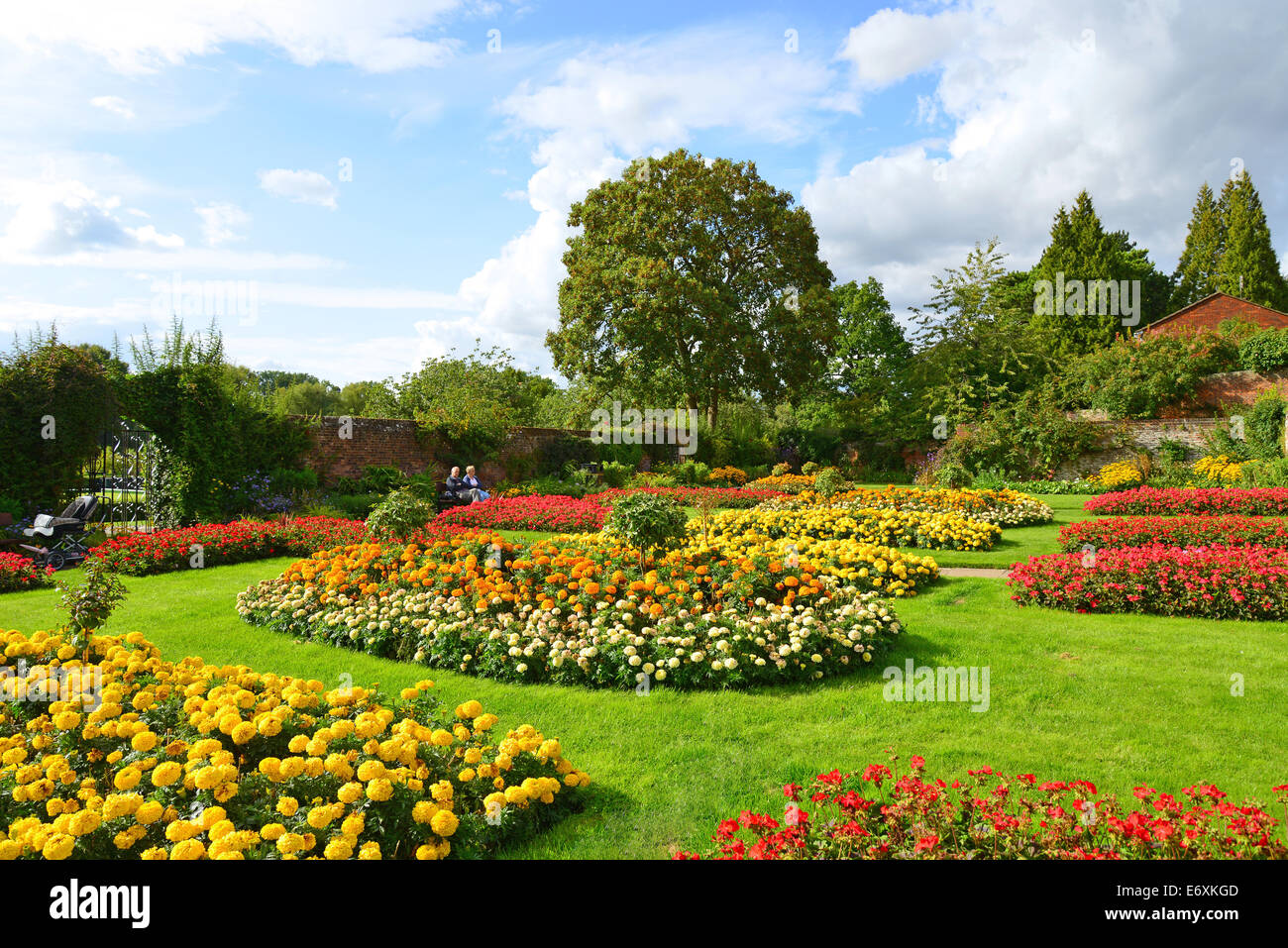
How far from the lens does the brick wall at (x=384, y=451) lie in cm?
1555

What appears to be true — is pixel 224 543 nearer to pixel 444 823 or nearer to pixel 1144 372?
pixel 444 823

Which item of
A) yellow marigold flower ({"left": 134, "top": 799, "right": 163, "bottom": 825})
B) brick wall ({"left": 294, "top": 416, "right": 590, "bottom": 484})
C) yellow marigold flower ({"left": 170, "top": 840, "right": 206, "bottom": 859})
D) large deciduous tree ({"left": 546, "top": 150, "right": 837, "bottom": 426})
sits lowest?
yellow marigold flower ({"left": 170, "top": 840, "right": 206, "bottom": 859})

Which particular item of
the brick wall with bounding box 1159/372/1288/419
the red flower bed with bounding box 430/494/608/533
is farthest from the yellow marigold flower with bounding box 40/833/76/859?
the brick wall with bounding box 1159/372/1288/419

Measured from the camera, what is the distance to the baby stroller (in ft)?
29.7

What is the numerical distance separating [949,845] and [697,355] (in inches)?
845

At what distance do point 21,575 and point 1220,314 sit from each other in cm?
3770

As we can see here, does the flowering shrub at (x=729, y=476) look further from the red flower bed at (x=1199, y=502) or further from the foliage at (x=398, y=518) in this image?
the foliage at (x=398, y=518)

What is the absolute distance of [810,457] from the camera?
2508 centimetres

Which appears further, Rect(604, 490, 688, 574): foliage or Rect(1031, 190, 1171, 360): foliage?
Rect(1031, 190, 1171, 360): foliage

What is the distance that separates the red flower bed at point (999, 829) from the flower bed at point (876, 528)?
6949 mm

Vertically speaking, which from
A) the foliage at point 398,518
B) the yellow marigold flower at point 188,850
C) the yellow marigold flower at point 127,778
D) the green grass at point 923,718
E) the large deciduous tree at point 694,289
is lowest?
the green grass at point 923,718

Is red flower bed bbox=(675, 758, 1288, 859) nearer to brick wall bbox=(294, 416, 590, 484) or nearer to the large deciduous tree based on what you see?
brick wall bbox=(294, 416, 590, 484)

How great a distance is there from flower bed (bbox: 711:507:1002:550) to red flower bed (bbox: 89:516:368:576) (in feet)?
17.7

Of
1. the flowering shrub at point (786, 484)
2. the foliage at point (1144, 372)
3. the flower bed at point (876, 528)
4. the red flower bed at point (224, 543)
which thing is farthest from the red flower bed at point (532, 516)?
the foliage at point (1144, 372)
